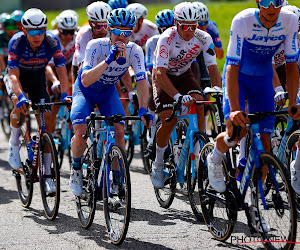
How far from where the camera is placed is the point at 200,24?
9945 millimetres

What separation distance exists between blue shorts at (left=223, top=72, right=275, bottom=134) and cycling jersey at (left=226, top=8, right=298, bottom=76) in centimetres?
9

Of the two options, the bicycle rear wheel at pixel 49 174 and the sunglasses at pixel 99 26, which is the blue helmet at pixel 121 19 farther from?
the sunglasses at pixel 99 26

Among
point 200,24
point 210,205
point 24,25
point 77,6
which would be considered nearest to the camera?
point 210,205

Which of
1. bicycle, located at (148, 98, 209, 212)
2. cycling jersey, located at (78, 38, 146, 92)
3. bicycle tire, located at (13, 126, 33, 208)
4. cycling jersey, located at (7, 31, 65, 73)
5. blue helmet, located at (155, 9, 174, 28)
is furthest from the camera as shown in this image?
blue helmet, located at (155, 9, 174, 28)


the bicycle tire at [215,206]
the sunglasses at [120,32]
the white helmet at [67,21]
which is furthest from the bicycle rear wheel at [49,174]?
the white helmet at [67,21]

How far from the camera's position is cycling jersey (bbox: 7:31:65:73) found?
824 cm

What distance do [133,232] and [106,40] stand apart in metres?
2.10

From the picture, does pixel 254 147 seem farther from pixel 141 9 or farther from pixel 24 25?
pixel 141 9

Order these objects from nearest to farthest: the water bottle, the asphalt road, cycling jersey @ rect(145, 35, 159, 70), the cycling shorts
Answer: the water bottle, the asphalt road, the cycling shorts, cycling jersey @ rect(145, 35, 159, 70)

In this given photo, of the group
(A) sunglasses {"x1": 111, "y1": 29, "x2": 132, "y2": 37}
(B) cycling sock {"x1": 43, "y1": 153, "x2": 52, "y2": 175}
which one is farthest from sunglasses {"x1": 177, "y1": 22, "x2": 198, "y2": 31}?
(B) cycling sock {"x1": 43, "y1": 153, "x2": 52, "y2": 175}

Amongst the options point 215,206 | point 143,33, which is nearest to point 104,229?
point 215,206

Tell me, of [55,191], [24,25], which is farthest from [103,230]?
[24,25]

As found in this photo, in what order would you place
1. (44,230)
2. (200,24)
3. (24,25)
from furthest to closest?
(200,24) < (24,25) < (44,230)

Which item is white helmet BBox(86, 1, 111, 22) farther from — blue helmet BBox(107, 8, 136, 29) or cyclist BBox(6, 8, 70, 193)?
blue helmet BBox(107, 8, 136, 29)
